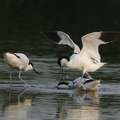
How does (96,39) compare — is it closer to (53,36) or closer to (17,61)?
(53,36)

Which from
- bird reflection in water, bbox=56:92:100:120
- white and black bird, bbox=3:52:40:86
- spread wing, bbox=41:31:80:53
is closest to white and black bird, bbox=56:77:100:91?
bird reflection in water, bbox=56:92:100:120

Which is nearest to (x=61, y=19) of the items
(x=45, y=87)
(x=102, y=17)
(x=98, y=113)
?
(x=102, y=17)

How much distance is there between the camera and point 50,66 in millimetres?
19297

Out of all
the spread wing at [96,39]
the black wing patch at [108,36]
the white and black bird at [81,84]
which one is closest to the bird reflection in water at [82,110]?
the white and black bird at [81,84]

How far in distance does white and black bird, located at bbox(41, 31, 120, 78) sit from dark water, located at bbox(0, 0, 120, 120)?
474mm

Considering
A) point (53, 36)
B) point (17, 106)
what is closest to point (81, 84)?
point (53, 36)

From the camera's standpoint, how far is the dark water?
1291 centimetres

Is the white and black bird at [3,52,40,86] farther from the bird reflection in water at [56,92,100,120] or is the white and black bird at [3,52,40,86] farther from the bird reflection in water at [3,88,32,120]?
the bird reflection in water at [56,92,100,120]

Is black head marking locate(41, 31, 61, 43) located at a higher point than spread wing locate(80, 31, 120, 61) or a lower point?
higher

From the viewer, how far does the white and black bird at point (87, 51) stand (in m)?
16.9

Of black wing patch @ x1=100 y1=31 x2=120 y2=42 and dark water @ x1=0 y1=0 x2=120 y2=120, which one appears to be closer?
dark water @ x1=0 y1=0 x2=120 y2=120

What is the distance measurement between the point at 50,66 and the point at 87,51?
7.15 ft

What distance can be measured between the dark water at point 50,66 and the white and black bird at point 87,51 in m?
0.47

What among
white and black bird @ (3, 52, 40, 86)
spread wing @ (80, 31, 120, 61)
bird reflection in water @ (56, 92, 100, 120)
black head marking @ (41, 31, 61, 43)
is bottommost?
bird reflection in water @ (56, 92, 100, 120)
